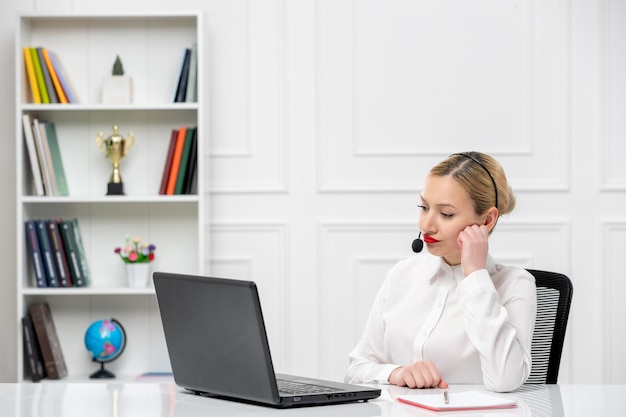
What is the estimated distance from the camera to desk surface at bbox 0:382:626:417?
5.12 feet

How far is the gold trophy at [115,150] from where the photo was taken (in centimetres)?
375

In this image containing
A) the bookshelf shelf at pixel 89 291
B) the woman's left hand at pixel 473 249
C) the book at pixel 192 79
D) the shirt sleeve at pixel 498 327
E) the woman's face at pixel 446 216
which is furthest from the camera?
the book at pixel 192 79

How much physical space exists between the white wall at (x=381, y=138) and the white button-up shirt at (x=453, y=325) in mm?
1612

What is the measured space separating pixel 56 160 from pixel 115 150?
26 centimetres

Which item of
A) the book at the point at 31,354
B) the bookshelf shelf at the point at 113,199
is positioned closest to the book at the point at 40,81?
the bookshelf shelf at the point at 113,199

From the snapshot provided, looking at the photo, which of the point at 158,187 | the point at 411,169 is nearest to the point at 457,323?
the point at 411,169

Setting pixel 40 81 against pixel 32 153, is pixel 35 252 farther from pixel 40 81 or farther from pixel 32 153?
pixel 40 81

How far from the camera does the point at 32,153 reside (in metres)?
3.70

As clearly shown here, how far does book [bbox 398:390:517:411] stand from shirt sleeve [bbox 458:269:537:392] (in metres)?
0.11

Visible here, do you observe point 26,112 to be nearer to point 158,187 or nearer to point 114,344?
point 158,187

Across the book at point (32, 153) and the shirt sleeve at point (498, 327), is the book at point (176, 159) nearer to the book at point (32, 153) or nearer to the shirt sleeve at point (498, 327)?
the book at point (32, 153)

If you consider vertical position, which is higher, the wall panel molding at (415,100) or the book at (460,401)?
the wall panel molding at (415,100)

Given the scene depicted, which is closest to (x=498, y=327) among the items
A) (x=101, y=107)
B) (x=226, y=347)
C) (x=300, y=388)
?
(x=300, y=388)

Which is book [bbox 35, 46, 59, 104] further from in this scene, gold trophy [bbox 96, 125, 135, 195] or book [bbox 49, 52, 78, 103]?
gold trophy [bbox 96, 125, 135, 195]
